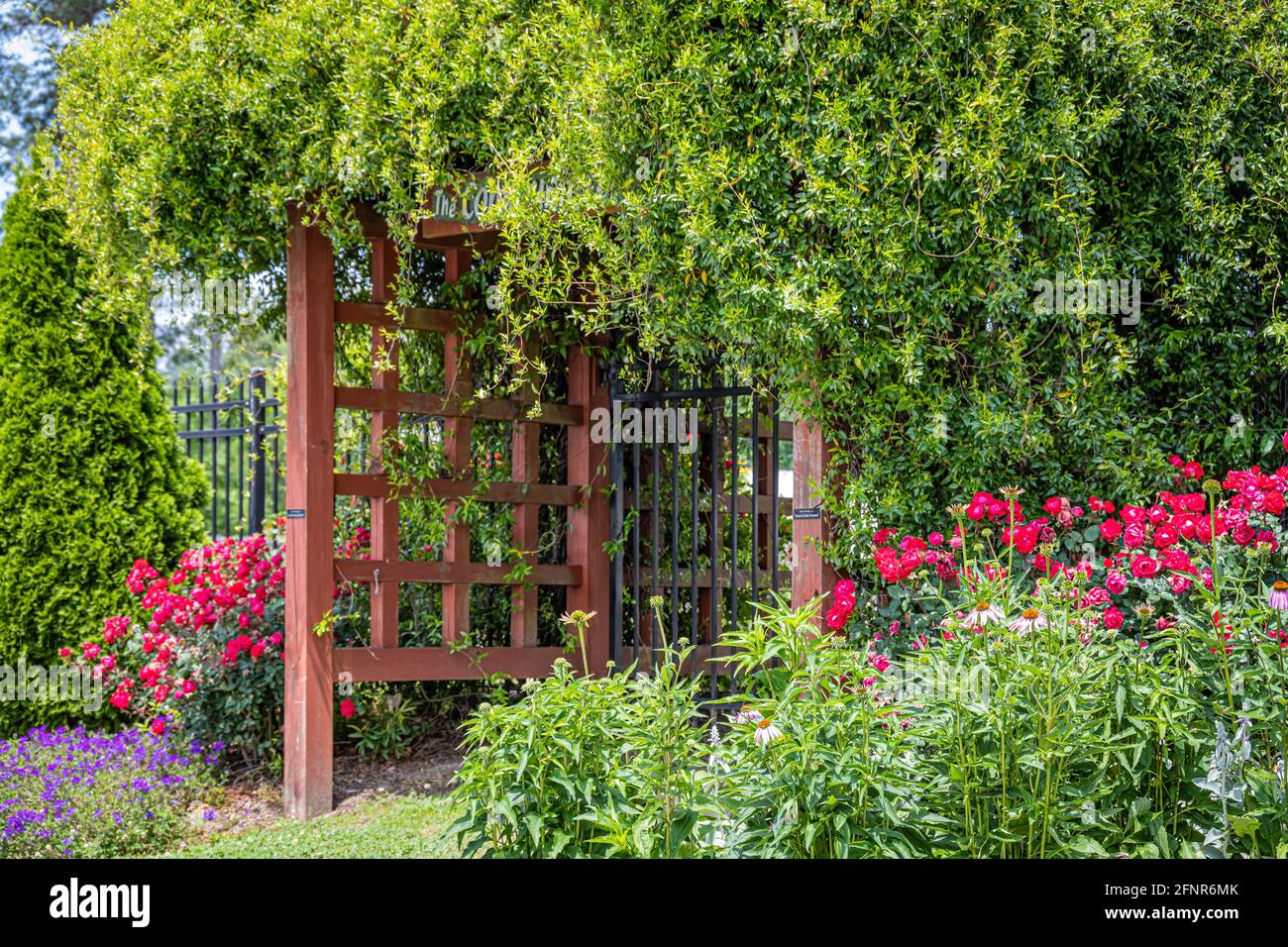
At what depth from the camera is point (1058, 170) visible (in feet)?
13.0

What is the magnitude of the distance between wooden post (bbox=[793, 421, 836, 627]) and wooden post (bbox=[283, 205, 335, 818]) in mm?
2178

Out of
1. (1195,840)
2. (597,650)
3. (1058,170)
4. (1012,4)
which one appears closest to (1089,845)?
(1195,840)

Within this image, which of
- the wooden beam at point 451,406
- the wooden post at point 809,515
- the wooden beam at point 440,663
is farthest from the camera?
the wooden beam at point 451,406

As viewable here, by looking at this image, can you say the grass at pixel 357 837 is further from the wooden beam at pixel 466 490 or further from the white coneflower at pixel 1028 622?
the white coneflower at pixel 1028 622

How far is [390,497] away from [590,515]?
3.25ft

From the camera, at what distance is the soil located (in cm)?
520

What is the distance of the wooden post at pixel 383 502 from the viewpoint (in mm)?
5422
